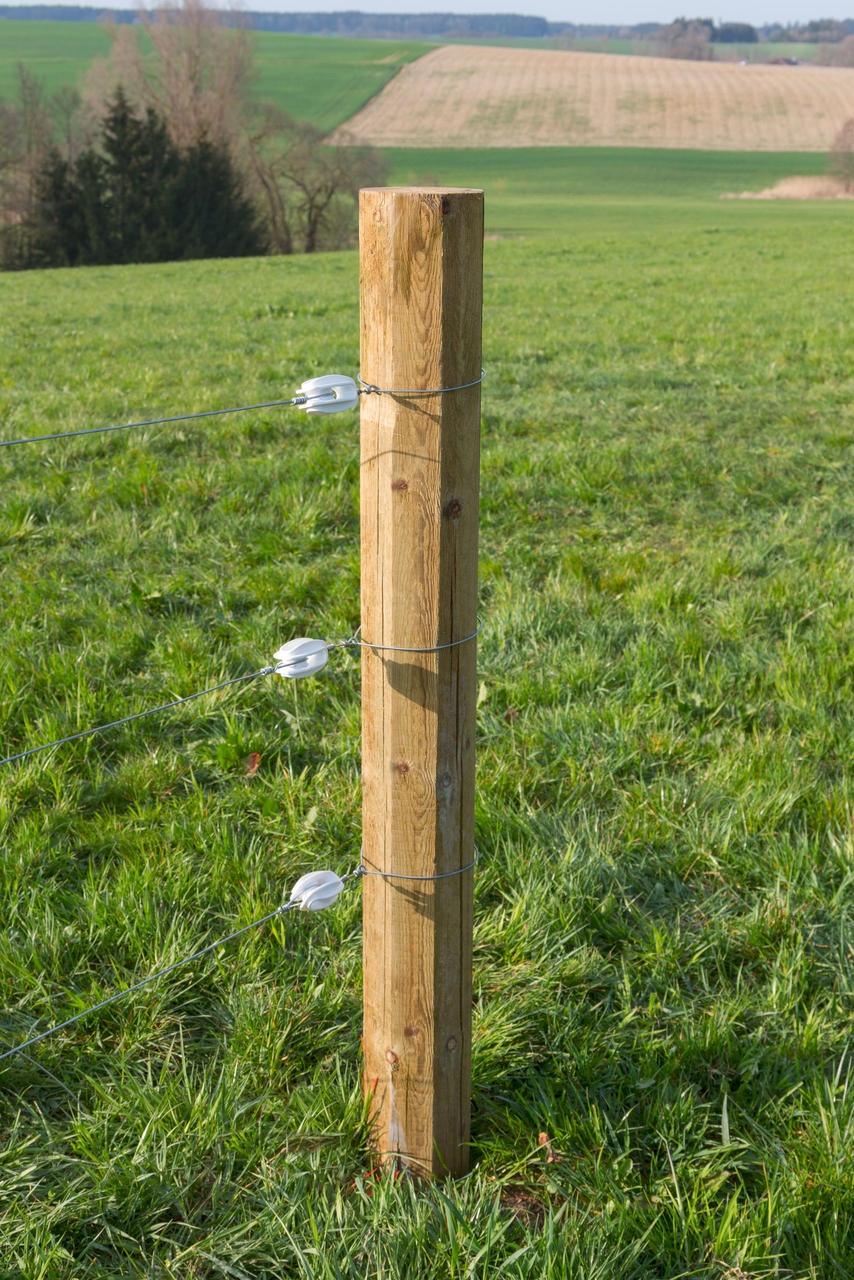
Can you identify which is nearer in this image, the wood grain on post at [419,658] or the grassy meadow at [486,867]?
the wood grain on post at [419,658]

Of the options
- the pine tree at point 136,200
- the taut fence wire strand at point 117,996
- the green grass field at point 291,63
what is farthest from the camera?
the green grass field at point 291,63

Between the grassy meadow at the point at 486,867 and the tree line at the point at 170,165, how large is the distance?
35.8m

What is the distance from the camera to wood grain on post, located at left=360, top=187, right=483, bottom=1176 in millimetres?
1730

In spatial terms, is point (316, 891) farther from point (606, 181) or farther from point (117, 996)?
point (606, 181)

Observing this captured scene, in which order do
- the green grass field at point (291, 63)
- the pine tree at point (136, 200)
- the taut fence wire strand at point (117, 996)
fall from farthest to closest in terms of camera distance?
1. the green grass field at point (291, 63)
2. the pine tree at point (136, 200)
3. the taut fence wire strand at point (117, 996)

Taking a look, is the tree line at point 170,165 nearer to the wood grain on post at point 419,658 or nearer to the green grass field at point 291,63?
the green grass field at point 291,63

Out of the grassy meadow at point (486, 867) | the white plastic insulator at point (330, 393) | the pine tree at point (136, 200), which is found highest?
the pine tree at point (136, 200)

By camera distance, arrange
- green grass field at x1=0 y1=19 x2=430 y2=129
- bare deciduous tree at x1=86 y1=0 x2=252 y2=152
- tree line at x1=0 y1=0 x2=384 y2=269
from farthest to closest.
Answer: green grass field at x1=0 y1=19 x2=430 y2=129 < bare deciduous tree at x1=86 y1=0 x2=252 y2=152 < tree line at x1=0 y1=0 x2=384 y2=269

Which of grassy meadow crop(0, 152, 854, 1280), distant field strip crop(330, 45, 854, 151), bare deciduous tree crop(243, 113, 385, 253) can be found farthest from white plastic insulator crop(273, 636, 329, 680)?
distant field strip crop(330, 45, 854, 151)

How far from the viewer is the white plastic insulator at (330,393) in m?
1.88

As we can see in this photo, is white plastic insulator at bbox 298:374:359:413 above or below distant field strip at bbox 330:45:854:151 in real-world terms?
below

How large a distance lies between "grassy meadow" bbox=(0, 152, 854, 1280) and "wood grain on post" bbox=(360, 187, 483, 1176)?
0.23 meters

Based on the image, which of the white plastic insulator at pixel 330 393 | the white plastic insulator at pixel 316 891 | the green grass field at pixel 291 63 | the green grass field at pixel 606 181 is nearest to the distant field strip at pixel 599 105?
the green grass field at pixel 291 63

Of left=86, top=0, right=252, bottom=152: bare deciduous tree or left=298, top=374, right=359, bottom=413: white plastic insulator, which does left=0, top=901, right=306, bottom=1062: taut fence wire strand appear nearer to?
left=298, top=374, right=359, bottom=413: white plastic insulator
